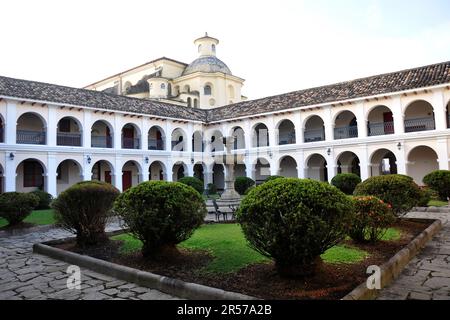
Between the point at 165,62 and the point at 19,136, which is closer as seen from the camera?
the point at 19,136

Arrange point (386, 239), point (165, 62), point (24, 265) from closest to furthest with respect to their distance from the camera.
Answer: point (24, 265) → point (386, 239) → point (165, 62)

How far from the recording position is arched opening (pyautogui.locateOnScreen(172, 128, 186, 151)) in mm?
28859

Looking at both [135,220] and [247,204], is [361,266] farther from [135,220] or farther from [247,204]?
[135,220]

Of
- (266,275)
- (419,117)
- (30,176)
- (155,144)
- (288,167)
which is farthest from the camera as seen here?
(288,167)

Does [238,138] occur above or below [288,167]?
above

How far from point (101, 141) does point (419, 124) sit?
840 inches

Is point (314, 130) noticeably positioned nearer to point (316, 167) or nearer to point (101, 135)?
point (316, 167)

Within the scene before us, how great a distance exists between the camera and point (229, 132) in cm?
2870

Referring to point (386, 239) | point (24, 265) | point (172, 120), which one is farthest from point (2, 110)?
point (386, 239)

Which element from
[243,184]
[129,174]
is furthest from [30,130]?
[243,184]

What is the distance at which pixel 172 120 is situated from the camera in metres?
27.3

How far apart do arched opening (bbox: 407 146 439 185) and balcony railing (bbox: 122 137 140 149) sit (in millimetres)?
18928

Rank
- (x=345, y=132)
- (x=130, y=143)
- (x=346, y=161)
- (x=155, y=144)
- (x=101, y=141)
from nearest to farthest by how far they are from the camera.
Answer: (x=345, y=132) → (x=101, y=141) → (x=346, y=161) → (x=130, y=143) → (x=155, y=144)
